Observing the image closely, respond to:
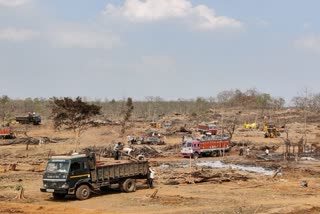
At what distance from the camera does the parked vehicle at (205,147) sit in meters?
54.1

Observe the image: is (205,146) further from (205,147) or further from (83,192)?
(83,192)

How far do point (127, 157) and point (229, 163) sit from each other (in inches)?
697

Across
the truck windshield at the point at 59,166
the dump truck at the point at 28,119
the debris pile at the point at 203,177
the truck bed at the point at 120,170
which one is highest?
the dump truck at the point at 28,119

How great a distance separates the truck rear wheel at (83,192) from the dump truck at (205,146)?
2675 centimetres

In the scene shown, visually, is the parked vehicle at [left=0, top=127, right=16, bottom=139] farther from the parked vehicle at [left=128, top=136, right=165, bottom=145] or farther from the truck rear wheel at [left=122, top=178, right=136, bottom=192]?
the truck rear wheel at [left=122, top=178, right=136, bottom=192]

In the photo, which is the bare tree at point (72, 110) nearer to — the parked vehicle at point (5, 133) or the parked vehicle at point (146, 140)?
the parked vehicle at point (146, 140)

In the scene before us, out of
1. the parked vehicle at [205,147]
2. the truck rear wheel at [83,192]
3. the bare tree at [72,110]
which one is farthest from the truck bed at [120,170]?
the bare tree at [72,110]

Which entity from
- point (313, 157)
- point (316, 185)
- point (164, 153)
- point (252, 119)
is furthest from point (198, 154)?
point (252, 119)

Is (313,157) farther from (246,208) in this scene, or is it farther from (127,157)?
(246,208)

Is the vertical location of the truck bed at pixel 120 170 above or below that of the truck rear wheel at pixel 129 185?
above

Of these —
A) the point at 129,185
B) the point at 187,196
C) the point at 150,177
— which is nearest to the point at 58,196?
the point at 129,185

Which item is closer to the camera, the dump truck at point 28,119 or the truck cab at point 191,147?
the truck cab at point 191,147

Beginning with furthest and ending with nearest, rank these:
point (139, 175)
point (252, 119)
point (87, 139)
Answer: point (252, 119) < point (87, 139) < point (139, 175)

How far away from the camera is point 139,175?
98.0 ft
